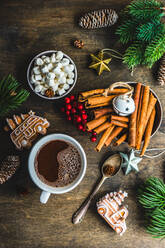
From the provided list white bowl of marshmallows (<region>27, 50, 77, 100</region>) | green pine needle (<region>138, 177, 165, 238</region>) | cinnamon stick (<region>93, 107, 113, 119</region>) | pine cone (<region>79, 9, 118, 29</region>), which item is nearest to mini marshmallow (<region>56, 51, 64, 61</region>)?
white bowl of marshmallows (<region>27, 50, 77, 100</region>)

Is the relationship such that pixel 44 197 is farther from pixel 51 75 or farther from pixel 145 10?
pixel 145 10

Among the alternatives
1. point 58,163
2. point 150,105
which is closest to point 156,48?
point 150,105

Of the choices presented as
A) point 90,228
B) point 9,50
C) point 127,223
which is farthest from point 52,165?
point 9,50

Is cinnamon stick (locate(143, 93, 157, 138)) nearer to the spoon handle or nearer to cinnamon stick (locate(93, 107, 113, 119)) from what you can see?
cinnamon stick (locate(93, 107, 113, 119))

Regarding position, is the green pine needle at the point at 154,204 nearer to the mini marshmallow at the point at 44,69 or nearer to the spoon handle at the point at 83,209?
the spoon handle at the point at 83,209

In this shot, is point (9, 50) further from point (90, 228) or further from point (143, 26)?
point (90, 228)

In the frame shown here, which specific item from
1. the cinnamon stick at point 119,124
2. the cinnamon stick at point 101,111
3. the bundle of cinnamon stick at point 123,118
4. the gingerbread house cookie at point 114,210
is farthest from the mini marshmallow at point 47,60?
the gingerbread house cookie at point 114,210
